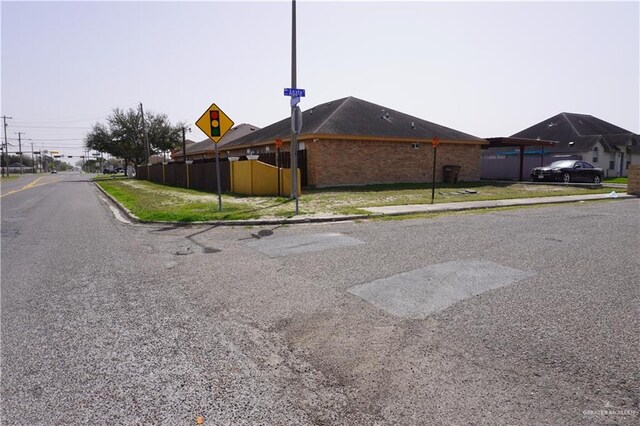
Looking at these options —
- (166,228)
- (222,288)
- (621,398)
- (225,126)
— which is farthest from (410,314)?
(225,126)

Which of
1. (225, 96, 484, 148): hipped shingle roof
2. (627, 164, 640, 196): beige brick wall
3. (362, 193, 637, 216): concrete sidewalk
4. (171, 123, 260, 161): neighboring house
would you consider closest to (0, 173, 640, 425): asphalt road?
(362, 193, 637, 216): concrete sidewalk

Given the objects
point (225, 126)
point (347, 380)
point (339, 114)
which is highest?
point (339, 114)

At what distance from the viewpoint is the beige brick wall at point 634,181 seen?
19703mm

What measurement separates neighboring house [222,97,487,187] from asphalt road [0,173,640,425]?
14673mm

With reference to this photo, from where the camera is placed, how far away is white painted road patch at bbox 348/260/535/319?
4522 mm

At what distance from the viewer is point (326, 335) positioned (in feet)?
12.6

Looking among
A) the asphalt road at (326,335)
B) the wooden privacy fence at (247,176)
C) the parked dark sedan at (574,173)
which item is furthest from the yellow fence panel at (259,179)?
the parked dark sedan at (574,173)

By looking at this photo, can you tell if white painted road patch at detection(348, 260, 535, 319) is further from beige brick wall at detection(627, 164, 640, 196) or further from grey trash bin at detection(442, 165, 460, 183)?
grey trash bin at detection(442, 165, 460, 183)

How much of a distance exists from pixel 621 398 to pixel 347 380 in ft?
6.02

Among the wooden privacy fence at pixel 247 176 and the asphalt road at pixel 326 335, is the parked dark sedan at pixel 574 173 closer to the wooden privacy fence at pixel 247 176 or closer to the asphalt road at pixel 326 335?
the wooden privacy fence at pixel 247 176

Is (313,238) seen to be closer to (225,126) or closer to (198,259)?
(198,259)

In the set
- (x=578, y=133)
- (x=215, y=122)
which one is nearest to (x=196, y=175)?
(x=215, y=122)

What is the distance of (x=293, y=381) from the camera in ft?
10.0

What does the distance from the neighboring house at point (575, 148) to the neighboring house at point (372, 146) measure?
23.9ft
